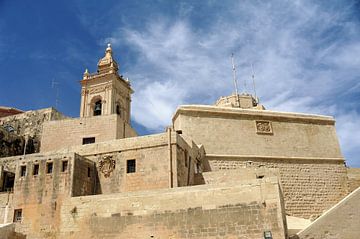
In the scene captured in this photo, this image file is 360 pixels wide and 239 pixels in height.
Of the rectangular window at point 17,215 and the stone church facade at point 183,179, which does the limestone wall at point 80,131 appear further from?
the rectangular window at point 17,215

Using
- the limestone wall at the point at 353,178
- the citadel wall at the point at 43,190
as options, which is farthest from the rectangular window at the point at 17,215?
the limestone wall at the point at 353,178

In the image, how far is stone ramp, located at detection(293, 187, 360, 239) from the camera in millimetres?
11258

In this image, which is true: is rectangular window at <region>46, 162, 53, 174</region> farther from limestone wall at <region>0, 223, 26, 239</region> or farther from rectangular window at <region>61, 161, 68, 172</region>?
limestone wall at <region>0, 223, 26, 239</region>

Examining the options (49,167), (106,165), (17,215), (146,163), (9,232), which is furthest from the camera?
(106,165)

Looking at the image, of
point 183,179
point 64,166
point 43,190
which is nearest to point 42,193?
point 43,190

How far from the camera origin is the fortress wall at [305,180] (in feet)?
63.6

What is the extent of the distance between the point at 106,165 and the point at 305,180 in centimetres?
1098

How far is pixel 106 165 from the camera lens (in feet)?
54.6

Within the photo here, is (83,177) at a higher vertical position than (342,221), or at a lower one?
higher

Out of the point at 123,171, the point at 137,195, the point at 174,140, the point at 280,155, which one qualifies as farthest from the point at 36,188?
the point at 280,155

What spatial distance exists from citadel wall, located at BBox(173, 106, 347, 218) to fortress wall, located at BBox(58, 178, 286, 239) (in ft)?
22.2

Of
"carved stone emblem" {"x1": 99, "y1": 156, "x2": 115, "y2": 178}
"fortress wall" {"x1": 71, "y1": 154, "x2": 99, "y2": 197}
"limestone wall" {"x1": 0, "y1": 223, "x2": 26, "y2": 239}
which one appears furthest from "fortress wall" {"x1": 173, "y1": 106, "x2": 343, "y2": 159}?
"limestone wall" {"x1": 0, "y1": 223, "x2": 26, "y2": 239}

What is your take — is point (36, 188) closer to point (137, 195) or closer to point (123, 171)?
point (123, 171)

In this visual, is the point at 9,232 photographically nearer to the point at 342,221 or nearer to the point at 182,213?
the point at 182,213
